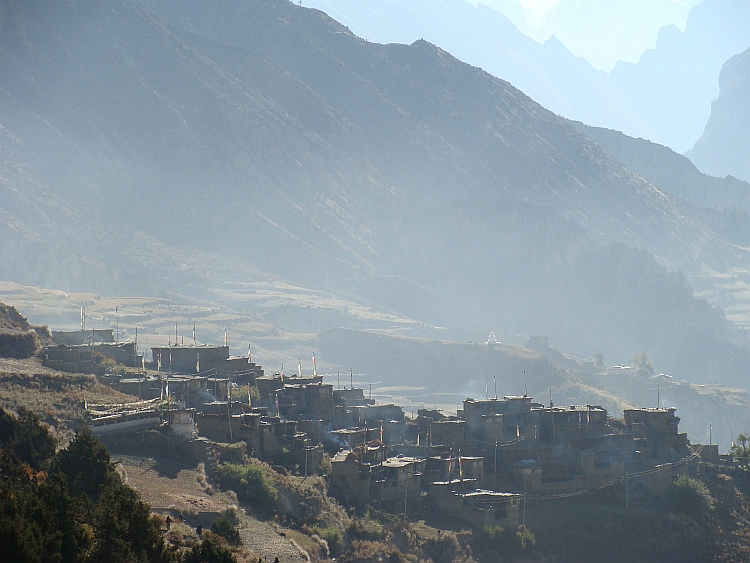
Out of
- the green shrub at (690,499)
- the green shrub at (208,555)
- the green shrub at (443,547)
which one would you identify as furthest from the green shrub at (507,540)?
the green shrub at (208,555)

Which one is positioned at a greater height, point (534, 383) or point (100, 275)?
point (100, 275)

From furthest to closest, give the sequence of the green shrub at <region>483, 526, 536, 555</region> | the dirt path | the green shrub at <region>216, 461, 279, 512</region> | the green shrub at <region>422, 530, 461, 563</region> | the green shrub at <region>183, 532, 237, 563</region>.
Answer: the green shrub at <region>483, 526, 536, 555</region> < the green shrub at <region>422, 530, 461, 563</region> < the green shrub at <region>216, 461, 279, 512</region> < the dirt path < the green shrub at <region>183, 532, 237, 563</region>

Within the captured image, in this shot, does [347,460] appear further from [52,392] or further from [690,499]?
[690,499]

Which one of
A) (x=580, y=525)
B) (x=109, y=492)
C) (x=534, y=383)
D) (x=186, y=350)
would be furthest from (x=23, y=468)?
(x=534, y=383)

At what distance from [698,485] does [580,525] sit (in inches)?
342

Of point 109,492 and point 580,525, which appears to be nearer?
point 109,492

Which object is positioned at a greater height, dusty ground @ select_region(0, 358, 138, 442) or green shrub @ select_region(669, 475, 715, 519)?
dusty ground @ select_region(0, 358, 138, 442)

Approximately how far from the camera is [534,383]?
144m

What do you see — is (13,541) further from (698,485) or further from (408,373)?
(408,373)

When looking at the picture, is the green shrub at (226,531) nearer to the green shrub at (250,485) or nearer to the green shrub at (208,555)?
the green shrub at (250,485)

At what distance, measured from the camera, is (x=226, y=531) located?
133 ft

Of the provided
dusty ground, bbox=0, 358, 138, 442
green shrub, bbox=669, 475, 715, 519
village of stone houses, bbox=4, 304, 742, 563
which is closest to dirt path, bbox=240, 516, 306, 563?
village of stone houses, bbox=4, 304, 742, 563

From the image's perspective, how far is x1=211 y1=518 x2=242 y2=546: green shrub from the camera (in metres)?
40.3

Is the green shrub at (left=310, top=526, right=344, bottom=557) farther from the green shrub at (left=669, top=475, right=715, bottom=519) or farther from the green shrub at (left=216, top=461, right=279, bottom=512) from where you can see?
the green shrub at (left=669, top=475, right=715, bottom=519)
